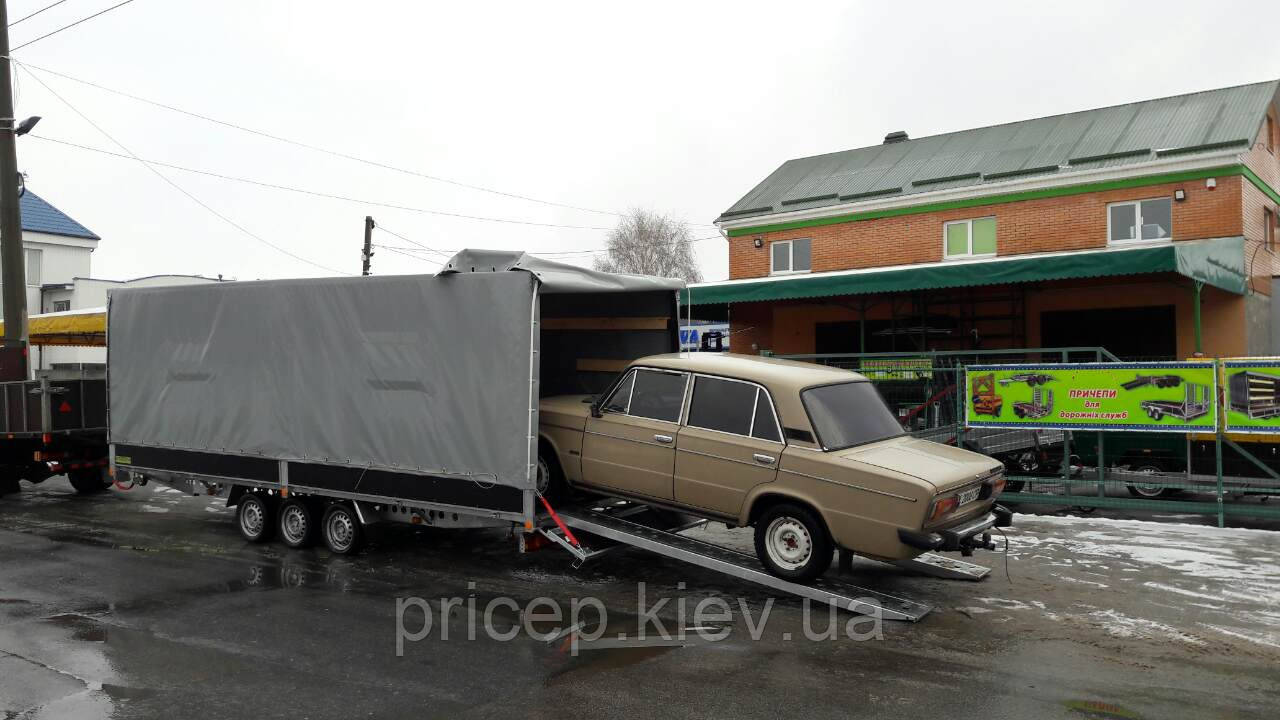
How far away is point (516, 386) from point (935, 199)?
1783 centimetres

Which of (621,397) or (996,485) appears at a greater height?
(621,397)

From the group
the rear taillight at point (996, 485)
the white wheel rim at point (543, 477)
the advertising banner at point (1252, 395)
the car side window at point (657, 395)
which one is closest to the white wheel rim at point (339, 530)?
the white wheel rim at point (543, 477)

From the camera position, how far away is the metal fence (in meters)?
10.2

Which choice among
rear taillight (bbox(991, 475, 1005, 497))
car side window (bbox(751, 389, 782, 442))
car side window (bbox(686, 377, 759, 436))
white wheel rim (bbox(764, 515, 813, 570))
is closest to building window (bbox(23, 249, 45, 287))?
car side window (bbox(686, 377, 759, 436))

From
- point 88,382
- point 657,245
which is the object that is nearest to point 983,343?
point 88,382

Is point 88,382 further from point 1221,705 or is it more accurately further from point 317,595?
point 1221,705

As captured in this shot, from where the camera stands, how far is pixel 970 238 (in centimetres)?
2222

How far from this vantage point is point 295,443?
352 inches

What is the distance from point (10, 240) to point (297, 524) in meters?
9.23

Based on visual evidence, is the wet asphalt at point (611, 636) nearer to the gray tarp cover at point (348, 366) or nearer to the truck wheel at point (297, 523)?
the truck wheel at point (297, 523)

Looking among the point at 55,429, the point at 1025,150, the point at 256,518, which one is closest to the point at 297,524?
the point at 256,518

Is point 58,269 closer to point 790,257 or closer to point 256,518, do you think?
point 790,257

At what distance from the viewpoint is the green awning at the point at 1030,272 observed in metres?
13.2

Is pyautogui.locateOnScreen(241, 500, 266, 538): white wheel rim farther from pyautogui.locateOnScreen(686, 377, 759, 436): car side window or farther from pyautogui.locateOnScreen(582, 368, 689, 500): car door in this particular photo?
pyautogui.locateOnScreen(686, 377, 759, 436): car side window
